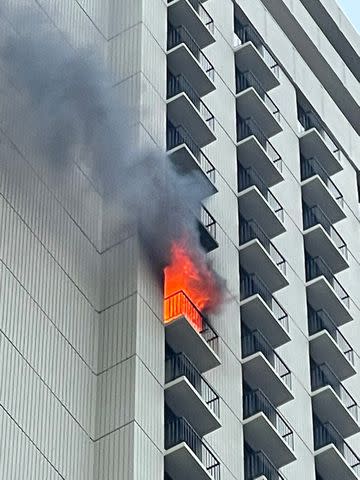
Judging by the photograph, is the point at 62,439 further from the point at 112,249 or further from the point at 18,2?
the point at 18,2

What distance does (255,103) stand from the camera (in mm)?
62688

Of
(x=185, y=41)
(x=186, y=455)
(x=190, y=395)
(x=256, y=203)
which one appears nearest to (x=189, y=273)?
(x=190, y=395)

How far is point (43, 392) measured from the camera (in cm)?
4488

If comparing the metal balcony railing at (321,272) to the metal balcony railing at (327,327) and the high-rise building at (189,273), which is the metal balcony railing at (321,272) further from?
the metal balcony railing at (327,327)

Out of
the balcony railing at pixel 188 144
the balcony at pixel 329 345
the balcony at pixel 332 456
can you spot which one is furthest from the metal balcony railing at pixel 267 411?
the balcony railing at pixel 188 144

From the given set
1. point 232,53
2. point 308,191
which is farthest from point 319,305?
point 232,53

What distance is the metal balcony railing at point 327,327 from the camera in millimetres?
61594

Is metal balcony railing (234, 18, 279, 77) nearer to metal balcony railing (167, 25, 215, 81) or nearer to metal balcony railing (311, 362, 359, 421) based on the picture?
metal balcony railing (167, 25, 215, 81)

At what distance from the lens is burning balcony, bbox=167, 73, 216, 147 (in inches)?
2218

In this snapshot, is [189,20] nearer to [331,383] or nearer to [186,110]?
[186,110]

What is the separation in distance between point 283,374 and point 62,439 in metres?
13.7

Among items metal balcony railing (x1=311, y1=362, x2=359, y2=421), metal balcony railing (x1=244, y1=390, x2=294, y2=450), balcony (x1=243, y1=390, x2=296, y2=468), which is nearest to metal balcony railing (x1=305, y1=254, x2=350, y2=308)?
metal balcony railing (x1=311, y1=362, x2=359, y2=421)

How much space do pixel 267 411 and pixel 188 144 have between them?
968 cm

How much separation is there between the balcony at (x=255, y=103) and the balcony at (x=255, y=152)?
0.26 m
